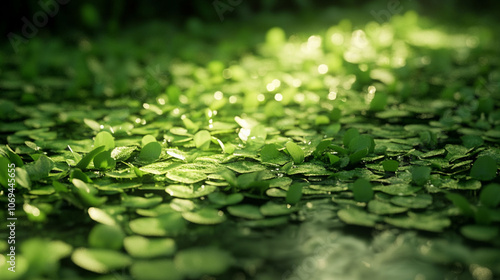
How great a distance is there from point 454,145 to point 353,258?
0.80m

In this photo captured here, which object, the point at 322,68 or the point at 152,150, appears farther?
the point at 322,68

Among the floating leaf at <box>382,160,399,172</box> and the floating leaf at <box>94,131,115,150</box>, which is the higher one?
the floating leaf at <box>94,131,115,150</box>

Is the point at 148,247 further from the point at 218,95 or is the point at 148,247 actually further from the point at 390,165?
the point at 218,95

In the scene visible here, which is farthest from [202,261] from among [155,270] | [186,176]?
[186,176]

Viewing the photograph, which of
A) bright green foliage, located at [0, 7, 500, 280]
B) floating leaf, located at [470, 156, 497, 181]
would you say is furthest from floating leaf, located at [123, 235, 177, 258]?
floating leaf, located at [470, 156, 497, 181]

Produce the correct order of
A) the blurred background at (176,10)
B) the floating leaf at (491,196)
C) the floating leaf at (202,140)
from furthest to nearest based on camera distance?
the blurred background at (176,10), the floating leaf at (202,140), the floating leaf at (491,196)

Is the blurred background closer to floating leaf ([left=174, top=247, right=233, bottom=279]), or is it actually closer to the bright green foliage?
the bright green foliage

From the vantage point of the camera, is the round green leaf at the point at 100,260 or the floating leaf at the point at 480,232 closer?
the round green leaf at the point at 100,260

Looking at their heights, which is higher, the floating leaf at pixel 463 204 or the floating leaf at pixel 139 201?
the floating leaf at pixel 139 201

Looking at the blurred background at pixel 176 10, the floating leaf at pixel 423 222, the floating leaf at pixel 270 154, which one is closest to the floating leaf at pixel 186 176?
the floating leaf at pixel 270 154

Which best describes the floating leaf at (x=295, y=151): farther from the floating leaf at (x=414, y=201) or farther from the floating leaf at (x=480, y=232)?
the floating leaf at (x=480, y=232)

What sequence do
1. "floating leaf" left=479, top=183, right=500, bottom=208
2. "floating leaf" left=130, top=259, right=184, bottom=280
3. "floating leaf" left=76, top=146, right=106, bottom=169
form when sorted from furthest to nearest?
"floating leaf" left=76, top=146, right=106, bottom=169, "floating leaf" left=479, top=183, right=500, bottom=208, "floating leaf" left=130, top=259, right=184, bottom=280

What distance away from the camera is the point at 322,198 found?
1.26 meters

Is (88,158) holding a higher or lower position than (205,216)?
higher
